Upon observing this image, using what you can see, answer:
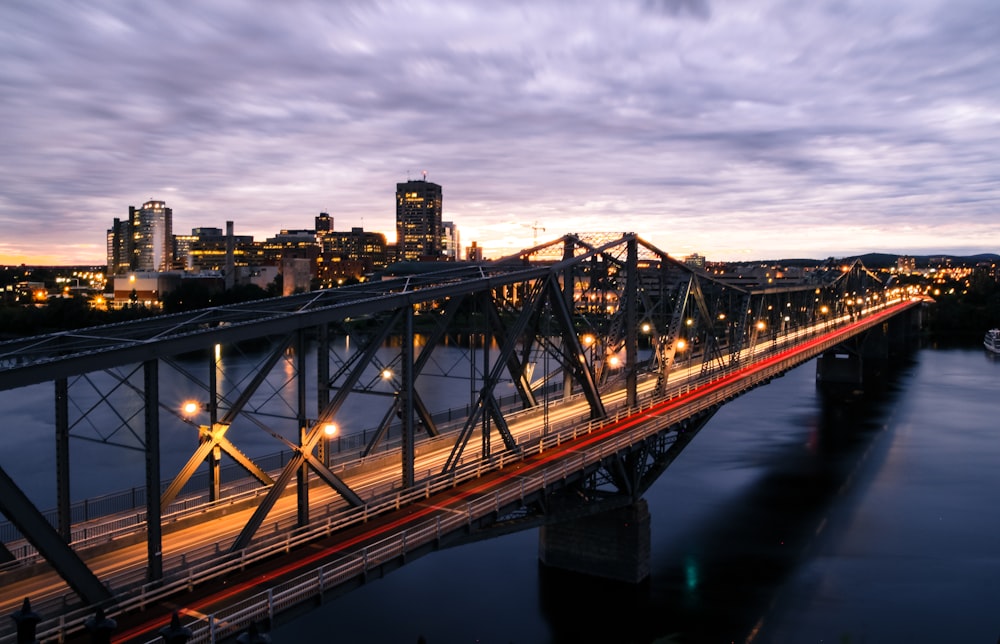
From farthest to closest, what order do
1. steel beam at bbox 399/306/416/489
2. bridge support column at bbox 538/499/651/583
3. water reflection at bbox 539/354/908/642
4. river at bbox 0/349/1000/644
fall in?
1. bridge support column at bbox 538/499/651/583
2. water reflection at bbox 539/354/908/642
3. river at bbox 0/349/1000/644
4. steel beam at bbox 399/306/416/489

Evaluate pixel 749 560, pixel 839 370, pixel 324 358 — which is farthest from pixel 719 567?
pixel 839 370

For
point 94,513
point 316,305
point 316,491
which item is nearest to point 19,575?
point 316,491

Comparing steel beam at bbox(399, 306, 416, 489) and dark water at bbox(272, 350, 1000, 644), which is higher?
steel beam at bbox(399, 306, 416, 489)

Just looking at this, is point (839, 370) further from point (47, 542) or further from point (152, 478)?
point (47, 542)

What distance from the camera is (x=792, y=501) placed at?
59.6 m

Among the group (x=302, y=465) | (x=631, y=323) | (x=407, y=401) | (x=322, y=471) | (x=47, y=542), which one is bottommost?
(x=47, y=542)

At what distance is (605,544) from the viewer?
4256 centimetres

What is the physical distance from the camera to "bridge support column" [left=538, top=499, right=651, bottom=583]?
4175 centimetres

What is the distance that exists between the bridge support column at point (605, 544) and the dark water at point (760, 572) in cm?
69

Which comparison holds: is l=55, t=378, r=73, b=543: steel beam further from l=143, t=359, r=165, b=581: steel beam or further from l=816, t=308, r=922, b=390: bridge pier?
l=816, t=308, r=922, b=390: bridge pier

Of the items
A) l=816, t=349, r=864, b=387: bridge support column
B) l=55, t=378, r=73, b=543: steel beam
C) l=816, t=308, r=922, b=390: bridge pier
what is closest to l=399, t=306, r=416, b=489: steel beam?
l=55, t=378, r=73, b=543: steel beam

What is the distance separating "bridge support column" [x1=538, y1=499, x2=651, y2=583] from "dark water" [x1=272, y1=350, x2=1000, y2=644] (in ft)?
2.27

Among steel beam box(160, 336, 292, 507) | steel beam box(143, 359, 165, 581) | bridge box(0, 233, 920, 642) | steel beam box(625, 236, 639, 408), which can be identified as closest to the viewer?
bridge box(0, 233, 920, 642)

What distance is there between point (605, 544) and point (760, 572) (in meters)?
9.39
